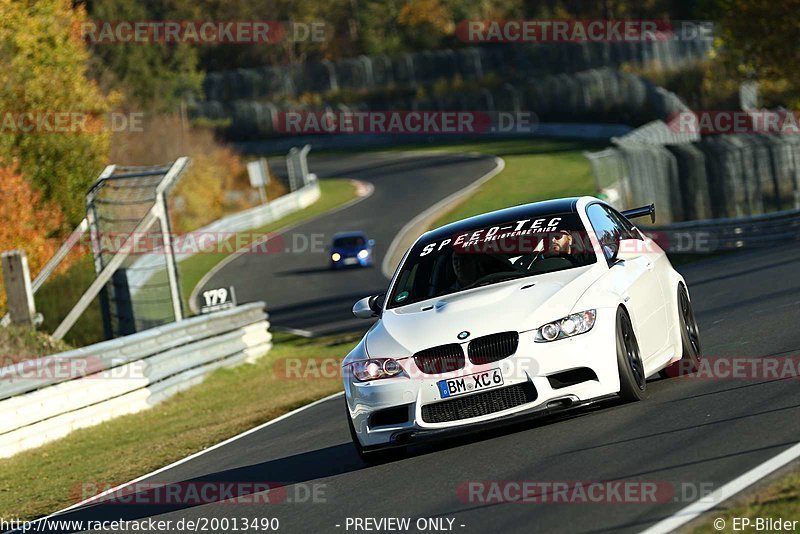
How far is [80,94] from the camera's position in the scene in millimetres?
43750

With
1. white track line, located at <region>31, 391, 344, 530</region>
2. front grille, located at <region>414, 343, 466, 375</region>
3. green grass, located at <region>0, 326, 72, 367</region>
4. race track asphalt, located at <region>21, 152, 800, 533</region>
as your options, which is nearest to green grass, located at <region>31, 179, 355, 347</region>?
green grass, located at <region>0, 326, 72, 367</region>

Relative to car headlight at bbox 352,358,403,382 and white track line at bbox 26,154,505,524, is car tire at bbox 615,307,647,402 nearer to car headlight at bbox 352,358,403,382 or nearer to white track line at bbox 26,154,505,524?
car headlight at bbox 352,358,403,382

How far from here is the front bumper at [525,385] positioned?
8773 mm

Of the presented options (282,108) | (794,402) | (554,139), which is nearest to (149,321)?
(794,402)

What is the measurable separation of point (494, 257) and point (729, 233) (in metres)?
18.2

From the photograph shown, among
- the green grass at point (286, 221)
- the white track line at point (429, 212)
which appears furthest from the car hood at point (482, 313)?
the white track line at point (429, 212)

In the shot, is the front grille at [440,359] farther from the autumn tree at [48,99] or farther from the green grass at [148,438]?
the autumn tree at [48,99]

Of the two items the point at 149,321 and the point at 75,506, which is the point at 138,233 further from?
the point at 75,506

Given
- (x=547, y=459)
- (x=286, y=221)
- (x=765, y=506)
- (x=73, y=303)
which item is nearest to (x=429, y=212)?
(x=286, y=221)

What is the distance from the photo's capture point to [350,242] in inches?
1571

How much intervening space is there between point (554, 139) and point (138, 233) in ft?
165

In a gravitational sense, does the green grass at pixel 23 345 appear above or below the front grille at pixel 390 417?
below

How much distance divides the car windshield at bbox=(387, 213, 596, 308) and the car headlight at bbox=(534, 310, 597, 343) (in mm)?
893

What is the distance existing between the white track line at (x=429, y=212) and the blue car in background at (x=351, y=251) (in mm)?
631
